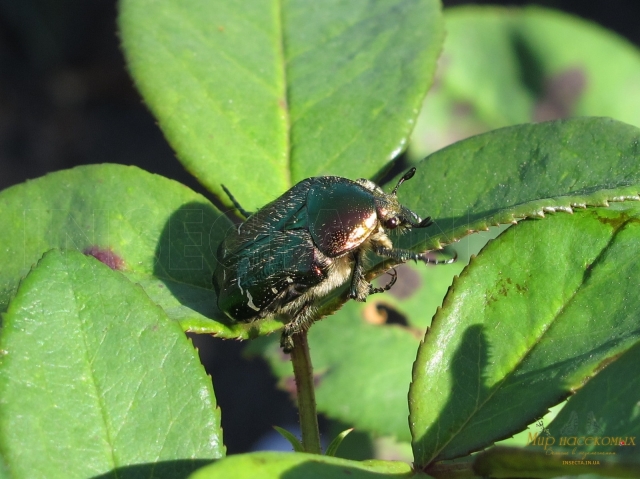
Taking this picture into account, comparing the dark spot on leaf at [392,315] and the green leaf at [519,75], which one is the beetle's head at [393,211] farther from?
the green leaf at [519,75]

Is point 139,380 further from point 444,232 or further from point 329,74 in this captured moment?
point 329,74

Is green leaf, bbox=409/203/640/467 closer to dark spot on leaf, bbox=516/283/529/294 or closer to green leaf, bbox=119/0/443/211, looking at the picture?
dark spot on leaf, bbox=516/283/529/294

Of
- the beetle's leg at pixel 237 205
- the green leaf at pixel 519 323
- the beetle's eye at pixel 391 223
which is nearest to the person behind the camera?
the green leaf at pixel 519 323

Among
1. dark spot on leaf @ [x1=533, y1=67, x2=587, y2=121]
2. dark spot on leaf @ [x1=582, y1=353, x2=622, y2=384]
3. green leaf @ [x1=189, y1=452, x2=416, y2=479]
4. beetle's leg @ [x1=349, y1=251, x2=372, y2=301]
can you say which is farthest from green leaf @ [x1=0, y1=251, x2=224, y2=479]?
dark spot on leaf @ [x1=533, y1=67, x2=587, y2=121]

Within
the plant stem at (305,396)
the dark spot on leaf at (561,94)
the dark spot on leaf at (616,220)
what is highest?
the dark spot on leaf at (616,220)

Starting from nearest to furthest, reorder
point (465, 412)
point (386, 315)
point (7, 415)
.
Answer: point (7, 415), point (465, 412), point (386, 315)

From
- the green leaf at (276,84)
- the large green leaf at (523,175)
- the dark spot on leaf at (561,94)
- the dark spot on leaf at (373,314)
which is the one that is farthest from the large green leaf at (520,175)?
the dark spot on leaf at (561,94)

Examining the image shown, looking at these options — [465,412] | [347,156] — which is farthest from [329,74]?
[465,412]
